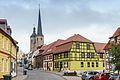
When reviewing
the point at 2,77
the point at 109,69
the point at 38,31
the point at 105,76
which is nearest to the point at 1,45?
the point at 2,77

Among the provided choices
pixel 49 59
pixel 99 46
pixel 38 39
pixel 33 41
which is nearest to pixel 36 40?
pixel 38 39

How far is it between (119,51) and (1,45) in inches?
584

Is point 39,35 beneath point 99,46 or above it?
above

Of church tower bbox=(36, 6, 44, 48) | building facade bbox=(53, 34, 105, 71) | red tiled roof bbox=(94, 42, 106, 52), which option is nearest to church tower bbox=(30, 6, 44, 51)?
church tower bbox=(36, 6, 44, 48)

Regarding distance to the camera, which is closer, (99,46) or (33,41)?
(99,46)

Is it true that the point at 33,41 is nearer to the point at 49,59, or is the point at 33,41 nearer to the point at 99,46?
the point at 49,59

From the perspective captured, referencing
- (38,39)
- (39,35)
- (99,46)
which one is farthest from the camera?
(38,39)

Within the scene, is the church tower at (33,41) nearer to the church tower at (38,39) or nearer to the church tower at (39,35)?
the church tower at (38,39)

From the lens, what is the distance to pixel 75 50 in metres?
79.2

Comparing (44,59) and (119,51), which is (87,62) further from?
(119,51)

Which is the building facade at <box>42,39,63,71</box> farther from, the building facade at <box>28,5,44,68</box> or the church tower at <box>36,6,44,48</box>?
the church tower at <box>36,6,44,48</box>

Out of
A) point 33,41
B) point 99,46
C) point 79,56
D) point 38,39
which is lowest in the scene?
point 79,56

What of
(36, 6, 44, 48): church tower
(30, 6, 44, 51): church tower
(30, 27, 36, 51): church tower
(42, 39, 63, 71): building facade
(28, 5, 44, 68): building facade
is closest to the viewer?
(42, 39, 63, 71): building facade

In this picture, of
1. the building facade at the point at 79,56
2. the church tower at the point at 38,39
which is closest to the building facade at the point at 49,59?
the building facade at the point at 79,56
